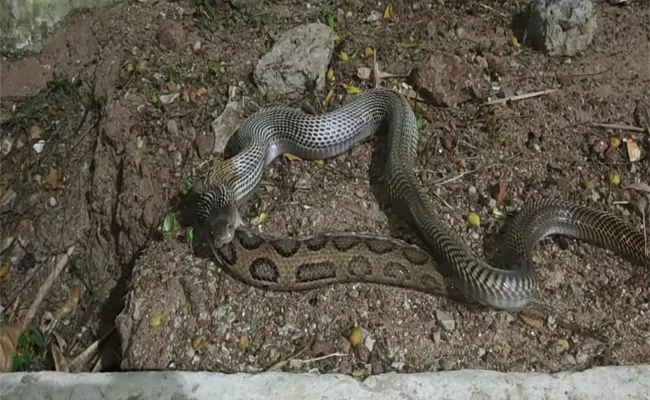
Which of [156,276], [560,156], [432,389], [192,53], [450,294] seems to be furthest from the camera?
[192,53]

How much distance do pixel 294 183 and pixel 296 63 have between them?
1.04 m

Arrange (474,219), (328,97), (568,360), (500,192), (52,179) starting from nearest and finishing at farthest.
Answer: (568,360), (474,219), (500,192), (328,97), (52,179)

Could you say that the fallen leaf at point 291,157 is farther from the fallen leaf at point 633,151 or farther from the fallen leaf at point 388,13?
the fallen leaf at point 633,151

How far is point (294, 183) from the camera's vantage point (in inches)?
209

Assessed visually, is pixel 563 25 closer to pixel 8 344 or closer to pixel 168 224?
pixel 168 224

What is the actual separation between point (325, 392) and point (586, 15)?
370cm

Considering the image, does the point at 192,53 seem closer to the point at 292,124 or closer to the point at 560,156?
the point at 292,124

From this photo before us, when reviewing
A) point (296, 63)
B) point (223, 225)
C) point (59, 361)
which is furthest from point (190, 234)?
point (296, 63)

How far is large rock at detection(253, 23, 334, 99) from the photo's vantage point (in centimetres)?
572

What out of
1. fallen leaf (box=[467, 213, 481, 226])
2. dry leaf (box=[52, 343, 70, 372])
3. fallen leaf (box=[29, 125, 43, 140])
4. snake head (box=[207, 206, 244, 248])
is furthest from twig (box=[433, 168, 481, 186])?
fallen leaf (box=[29, 125, 43, 140])

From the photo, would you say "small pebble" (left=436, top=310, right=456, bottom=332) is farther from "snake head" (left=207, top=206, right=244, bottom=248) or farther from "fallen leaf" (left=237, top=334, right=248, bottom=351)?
"snake head" (left=207, top=206, right=244, bottom=248)

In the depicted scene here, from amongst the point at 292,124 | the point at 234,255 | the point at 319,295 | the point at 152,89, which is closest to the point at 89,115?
the point at 152,89

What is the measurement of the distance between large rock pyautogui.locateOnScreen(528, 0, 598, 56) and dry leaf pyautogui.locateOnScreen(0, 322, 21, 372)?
475 cm

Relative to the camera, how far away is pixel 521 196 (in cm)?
513
